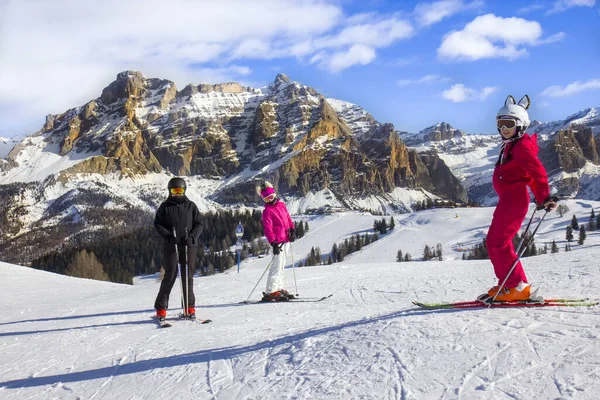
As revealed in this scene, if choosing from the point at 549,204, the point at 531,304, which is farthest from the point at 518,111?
the point at 531,304

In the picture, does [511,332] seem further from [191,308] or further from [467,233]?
[467,233]

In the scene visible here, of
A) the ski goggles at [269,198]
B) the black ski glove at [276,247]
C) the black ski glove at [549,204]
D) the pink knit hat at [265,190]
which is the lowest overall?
the black ski glove at [276,247]

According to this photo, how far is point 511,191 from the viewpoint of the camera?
20.3ft

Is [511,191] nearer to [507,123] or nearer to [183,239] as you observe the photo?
[507,123]

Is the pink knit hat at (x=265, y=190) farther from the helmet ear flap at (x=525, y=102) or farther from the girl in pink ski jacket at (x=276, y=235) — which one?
the helmet ear flap at (x=525, y=102)

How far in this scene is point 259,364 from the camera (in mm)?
4895

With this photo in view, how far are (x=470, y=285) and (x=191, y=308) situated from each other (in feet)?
19.7

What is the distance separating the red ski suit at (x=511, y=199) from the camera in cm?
600

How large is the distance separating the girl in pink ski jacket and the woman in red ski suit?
4.92 meters

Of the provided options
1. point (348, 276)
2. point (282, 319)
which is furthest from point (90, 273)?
point (282, 319)

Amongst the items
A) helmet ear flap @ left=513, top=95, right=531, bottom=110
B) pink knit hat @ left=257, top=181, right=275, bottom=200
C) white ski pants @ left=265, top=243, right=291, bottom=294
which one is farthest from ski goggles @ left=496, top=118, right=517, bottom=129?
white ski pants @ left=265, top=243, right=291, bottom=294

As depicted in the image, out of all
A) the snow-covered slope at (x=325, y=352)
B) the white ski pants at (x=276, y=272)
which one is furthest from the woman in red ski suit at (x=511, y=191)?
the white ski pants at (x=276, y=272)

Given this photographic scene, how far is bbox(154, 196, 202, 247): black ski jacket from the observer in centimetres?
814

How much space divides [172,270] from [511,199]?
546cm
